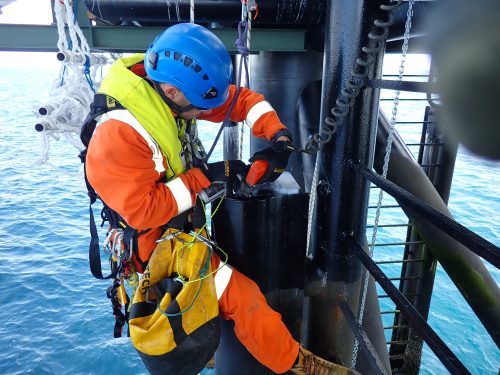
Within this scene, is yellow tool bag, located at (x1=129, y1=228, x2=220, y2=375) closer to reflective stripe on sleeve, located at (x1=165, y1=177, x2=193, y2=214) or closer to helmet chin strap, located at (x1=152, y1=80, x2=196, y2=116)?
reflective stripe on sleeve, located at (x1=165, y1=177, x2=193, y2=214)

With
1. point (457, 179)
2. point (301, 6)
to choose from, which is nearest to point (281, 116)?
point (301, 6)

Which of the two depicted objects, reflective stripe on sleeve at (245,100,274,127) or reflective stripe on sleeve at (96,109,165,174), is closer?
reflective stripe on sleeve at (96,109,165,174)

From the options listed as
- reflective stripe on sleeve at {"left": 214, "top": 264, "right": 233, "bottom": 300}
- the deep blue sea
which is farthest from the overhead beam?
reflective stripe on sleeve at {"left": 214, "top": 264, "right": 233, "bottom": 300}

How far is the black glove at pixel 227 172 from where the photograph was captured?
229 cm

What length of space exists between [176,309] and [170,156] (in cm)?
86

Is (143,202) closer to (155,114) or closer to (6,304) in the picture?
(155,114)

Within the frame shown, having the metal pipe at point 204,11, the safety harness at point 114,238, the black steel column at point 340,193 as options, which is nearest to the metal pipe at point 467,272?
the black steel column at point 340,193

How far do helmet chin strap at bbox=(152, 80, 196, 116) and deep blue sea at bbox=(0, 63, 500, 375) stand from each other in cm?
182

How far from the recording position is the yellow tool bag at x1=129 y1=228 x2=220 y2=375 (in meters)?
2.09

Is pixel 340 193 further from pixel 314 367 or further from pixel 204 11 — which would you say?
pixel 204 11

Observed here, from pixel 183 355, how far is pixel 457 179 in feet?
48.9

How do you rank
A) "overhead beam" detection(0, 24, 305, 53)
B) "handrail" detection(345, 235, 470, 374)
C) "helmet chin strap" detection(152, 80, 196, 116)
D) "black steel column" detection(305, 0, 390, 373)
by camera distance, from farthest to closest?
"overhead beam" detection(0, 24, 305, 53)
"helmet chin strap" detection(152, 80, 196, 116)
"black steel column" detection(305, 0, 390, 373)
"handrail" detection(345, 235, 470, 374)

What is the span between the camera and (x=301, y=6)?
10.7 feet

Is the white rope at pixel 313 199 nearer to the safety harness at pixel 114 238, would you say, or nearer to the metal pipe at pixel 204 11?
the safety harness at pixel 114 238
